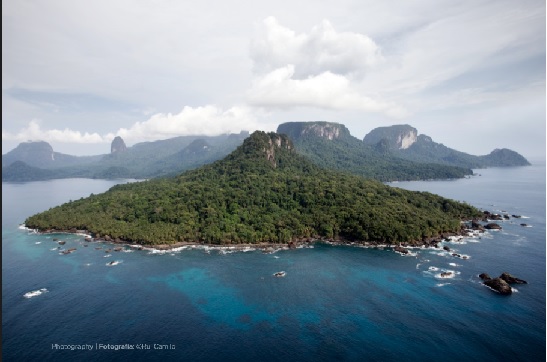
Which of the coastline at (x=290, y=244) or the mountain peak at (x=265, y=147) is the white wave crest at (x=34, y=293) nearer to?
the coastline at (x=290, y=244)

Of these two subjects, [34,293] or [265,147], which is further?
[265,147]

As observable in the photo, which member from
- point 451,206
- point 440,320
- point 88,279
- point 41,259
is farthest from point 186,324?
point 451,206

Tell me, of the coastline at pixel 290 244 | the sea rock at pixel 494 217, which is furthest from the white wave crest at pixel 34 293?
the sea rock at pixel 494 217

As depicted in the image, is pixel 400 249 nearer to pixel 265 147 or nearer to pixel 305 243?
pixel 305 243

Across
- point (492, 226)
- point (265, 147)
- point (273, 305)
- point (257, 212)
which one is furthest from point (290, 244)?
point (265, 147)

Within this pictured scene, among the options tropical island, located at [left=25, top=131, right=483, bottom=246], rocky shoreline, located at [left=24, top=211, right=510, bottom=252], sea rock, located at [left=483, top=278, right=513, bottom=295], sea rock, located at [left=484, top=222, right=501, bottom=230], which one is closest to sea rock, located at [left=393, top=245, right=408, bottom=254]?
rocky shoreline, located at [left=24, top=211, right=510, bottom=252]

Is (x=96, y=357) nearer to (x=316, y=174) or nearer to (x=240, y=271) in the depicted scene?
(x=240, y=271)
